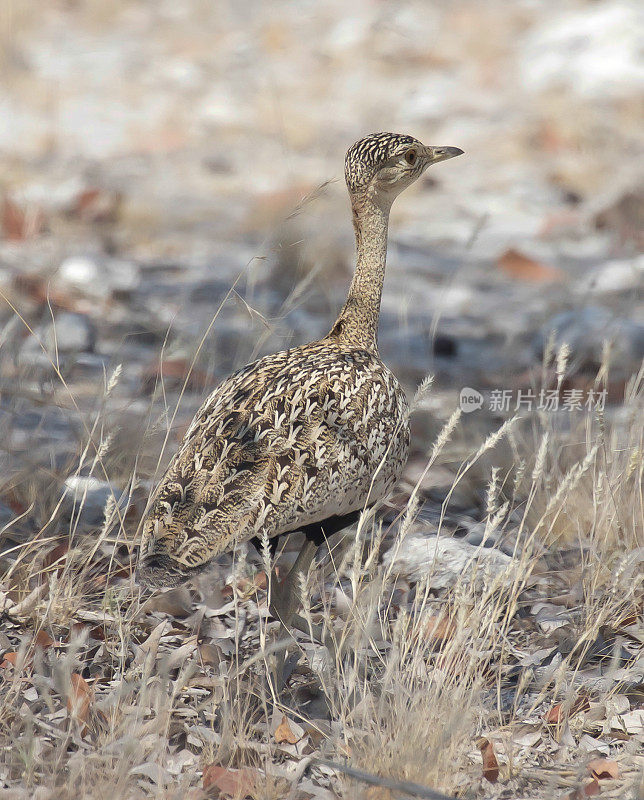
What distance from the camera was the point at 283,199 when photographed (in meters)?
7.48

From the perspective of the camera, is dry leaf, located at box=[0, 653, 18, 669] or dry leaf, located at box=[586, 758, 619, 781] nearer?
dry leaf, located at box=[586, 758, 619, 781]

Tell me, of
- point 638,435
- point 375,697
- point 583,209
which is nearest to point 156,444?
point 375,697

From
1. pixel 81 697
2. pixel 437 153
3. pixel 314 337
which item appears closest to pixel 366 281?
pixel 437 153

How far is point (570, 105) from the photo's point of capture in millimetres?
9211

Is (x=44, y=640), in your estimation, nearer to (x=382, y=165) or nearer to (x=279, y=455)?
(x=279, y=455)

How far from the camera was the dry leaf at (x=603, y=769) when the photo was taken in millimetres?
2527

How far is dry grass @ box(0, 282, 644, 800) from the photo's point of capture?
92.4 inches

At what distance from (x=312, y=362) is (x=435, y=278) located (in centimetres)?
372

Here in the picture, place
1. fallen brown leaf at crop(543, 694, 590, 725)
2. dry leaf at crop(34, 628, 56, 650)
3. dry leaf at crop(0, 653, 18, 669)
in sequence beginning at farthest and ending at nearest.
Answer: dry leaf at crop(34, 628, 56, 650), dry leaf at crop(0, 653, 18, 669), fallen brown leaf at crop(543, 694, 590, 725)

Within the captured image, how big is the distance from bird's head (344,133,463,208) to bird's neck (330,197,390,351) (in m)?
0.04

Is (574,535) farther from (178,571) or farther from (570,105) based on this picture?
(570,105)

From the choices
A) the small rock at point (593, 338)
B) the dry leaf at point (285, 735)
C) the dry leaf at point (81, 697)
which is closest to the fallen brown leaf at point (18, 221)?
the small rock at point (593, 338)

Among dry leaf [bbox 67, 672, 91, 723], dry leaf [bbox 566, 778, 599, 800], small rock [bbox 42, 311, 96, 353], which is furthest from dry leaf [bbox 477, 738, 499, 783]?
small rock [bbox 42, 311, 96, 353]

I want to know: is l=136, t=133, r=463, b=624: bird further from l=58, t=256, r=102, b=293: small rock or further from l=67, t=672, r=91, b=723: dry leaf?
l=58, t=256, r=102, b=293: small rock
